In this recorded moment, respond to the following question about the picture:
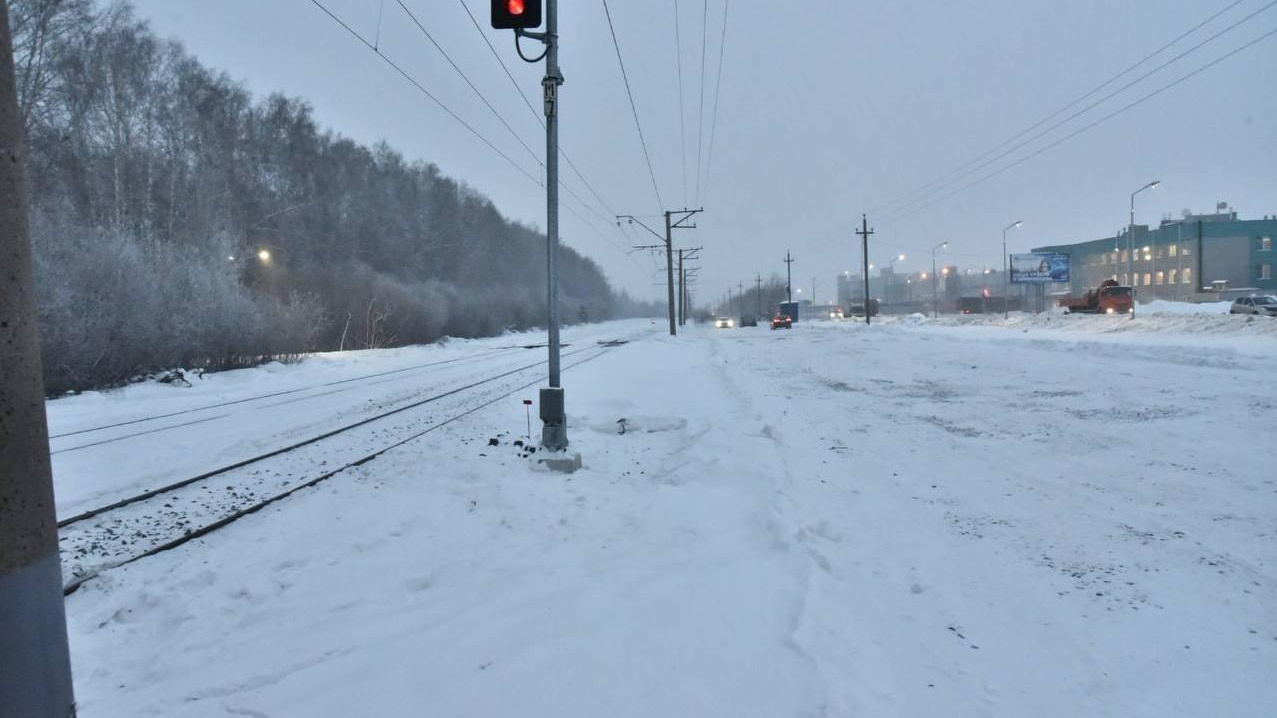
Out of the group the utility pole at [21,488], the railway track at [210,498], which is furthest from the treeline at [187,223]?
the utility pole at [21,488]

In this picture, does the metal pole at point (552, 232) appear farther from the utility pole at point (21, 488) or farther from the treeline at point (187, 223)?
the treeline at point (187, 223)

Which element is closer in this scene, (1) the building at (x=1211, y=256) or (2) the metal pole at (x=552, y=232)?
(2) the metal pole at (x=552, y=232)

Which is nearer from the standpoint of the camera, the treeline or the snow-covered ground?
the snow-covered ground

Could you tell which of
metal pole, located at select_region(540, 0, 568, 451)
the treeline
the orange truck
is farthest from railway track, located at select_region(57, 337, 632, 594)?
the orange truck

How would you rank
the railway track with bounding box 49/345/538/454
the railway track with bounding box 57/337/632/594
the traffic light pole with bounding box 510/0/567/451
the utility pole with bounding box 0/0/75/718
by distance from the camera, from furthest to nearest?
the railway track with bounding box 49/345/538/454 → the traffic light pole with bounding box 510/0/567/451 → the railway track with bounding box 57/337/632/594 → the utility pole with bounding box 0/0/75/718

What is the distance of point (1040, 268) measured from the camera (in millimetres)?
59781

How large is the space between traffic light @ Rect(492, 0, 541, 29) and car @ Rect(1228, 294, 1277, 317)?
156 feet

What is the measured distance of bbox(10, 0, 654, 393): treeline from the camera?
659 inches

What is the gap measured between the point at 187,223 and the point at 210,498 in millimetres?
33702

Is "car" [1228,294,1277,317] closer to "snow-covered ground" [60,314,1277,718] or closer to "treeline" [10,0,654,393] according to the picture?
"snow-covered ground" [60,314,1277,718]

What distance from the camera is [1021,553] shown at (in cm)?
483

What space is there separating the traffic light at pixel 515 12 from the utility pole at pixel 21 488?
596 centimetres

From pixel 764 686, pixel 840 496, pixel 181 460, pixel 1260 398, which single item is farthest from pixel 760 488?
pixel 1260 398

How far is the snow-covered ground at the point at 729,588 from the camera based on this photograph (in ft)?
10.1
